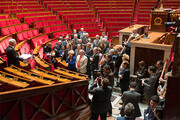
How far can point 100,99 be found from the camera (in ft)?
8.49

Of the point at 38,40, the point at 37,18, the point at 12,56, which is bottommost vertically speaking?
the point at 38,40

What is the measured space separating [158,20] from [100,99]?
166 inches

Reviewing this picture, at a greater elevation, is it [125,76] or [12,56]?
[12,56]

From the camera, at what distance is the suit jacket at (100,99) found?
100 inches

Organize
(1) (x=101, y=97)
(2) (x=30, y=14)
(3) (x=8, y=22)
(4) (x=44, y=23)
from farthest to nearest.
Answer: (2) (x=30, y=14) < (4) (x=44, y=23) < (3) (x=8, y=22) < (1) (x=101, y=97)

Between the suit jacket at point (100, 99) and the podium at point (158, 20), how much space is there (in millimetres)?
4021

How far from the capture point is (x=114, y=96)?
4.10 meters

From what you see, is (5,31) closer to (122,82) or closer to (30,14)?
(30,14)

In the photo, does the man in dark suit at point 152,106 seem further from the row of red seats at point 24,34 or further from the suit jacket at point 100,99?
the row of red seats at point 24,34

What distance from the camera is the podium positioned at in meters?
5.78

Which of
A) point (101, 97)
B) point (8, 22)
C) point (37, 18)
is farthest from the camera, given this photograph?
point (37, 18)

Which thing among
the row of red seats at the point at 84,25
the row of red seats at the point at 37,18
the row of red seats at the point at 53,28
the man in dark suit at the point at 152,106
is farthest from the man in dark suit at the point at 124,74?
the row of red seats at the point at 84,25

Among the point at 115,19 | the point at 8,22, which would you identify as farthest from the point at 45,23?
the point at 115,19

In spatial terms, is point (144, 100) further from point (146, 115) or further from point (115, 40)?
point (115, 40)
